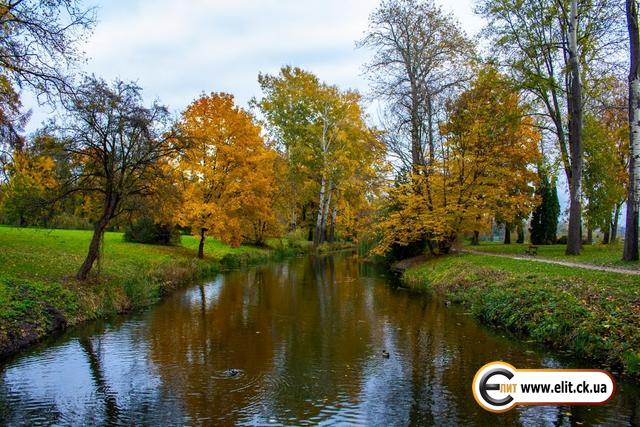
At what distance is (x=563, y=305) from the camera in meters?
11.1

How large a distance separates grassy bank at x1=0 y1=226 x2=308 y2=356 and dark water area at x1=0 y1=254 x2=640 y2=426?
687mm

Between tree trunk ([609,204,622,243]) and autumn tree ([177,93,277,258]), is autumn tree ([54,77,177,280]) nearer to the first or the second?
autumn tree ([177,93,277,258])

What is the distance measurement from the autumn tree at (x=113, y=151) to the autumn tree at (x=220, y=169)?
980 cm

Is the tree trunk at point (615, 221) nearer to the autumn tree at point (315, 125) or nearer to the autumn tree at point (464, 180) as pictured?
the autumn tree at point (464, 180)

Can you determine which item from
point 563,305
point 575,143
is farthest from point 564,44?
point 563,305

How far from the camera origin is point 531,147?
32031 millimetres

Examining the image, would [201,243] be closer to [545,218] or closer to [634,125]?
[634,125]

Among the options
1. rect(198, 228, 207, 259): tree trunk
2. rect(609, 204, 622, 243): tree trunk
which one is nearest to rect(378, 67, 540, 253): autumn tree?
rect(198, 228, 207, 259): tree trunk

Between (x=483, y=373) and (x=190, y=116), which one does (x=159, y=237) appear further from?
(x=483, y=373)

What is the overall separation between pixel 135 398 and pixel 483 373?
228 inches

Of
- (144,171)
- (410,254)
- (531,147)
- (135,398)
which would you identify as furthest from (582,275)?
(531,147)

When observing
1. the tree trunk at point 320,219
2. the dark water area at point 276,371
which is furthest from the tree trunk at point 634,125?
the tree trunk at point 320,219

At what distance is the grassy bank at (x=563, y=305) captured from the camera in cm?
908

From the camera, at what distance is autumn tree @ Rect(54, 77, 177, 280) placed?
14328 mm
